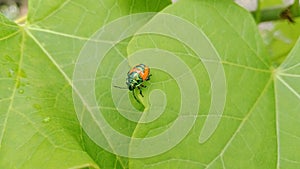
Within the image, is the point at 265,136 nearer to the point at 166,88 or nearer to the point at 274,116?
the point at 274,116

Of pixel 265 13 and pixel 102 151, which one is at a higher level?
pixel 265 13

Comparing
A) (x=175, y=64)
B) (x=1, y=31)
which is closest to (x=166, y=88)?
(x=175, y=64)

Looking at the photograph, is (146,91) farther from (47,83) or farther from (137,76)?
(47,83)

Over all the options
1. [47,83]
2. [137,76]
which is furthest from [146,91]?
[47,83]

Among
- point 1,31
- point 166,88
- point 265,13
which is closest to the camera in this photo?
point 166,88
